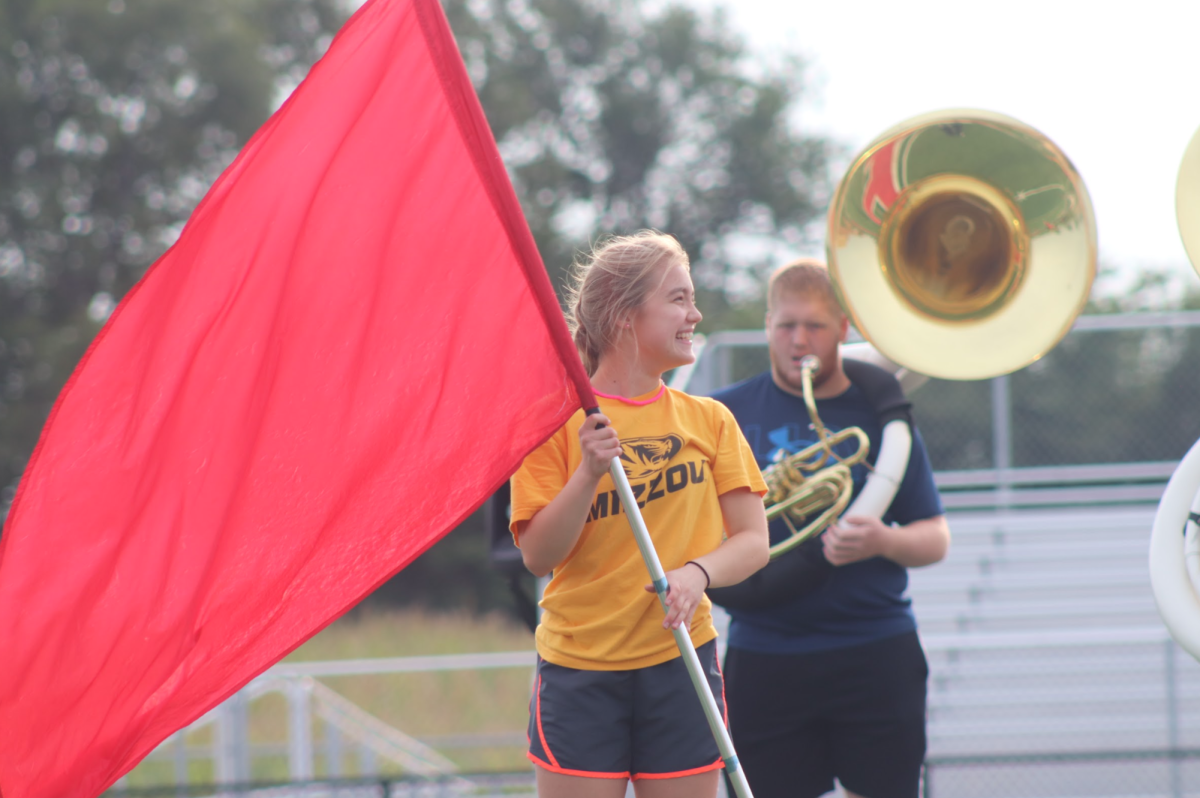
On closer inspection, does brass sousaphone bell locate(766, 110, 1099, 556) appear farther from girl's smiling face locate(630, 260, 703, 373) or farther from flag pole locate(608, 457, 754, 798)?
flag pole locate(608, 457, 754, 798)

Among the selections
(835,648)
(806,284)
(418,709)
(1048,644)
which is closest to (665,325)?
(806,284)

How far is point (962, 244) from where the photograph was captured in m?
3.09

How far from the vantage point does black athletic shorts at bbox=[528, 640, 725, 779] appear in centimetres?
197

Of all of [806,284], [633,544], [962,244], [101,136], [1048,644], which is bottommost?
[1048,644]

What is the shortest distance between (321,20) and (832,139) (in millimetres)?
11591

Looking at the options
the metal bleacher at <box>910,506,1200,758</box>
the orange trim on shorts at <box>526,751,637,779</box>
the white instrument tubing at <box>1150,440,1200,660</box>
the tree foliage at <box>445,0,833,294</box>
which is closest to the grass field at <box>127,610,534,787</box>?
the metal bleacher at <box>910,506,1200,758</box>

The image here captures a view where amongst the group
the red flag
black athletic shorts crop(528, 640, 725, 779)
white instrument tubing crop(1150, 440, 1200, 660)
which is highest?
the red flag

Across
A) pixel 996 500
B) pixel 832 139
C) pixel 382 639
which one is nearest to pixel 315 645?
pixel 382 639

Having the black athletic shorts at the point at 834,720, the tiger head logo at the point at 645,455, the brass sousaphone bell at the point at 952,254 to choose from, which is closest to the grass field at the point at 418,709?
the black athletic shorts at the point at 834,720

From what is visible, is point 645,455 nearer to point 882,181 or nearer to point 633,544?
point 633,544

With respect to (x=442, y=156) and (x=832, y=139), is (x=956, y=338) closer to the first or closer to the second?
(x=442, y=156)

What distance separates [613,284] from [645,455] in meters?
0.31

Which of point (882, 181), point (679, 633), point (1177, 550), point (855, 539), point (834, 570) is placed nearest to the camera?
point (679, 633)

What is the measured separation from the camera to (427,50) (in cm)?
207
